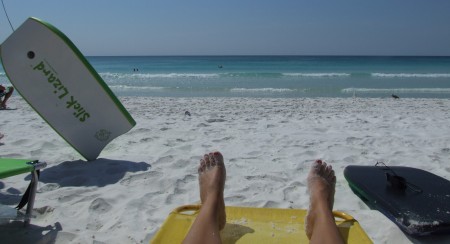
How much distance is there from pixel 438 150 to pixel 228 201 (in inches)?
96.2

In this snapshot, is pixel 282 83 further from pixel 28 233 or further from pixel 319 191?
pixel 28 233

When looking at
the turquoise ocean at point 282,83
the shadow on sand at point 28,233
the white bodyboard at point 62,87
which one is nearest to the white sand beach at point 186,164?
the shadow on sand at point 28,233

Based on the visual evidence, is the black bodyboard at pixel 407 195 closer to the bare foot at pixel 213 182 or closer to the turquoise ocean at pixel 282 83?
the bare foot at pixel 213 182

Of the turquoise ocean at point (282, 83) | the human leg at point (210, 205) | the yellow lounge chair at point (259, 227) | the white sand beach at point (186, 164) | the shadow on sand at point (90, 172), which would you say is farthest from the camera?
the turquoise ocean at point (282, 83)

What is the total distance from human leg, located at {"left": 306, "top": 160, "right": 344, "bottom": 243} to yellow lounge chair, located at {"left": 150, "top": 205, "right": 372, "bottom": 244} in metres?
0.12

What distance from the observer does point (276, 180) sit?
2906 millimetres

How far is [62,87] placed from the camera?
320cm

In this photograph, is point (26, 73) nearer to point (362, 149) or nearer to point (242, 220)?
point (242, 220)

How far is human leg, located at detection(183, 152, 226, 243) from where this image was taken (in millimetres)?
1491

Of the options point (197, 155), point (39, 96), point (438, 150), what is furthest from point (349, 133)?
point (39, 96)

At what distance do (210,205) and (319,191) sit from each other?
637mm

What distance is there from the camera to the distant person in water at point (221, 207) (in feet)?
4.91

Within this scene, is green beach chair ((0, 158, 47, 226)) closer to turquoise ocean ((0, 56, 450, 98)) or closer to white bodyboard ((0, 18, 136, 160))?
white bodyboard ((0, 18, 136, 160))

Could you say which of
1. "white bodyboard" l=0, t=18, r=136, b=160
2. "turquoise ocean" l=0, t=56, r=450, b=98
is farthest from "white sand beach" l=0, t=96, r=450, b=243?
"turquoise ocean" l=0, t=56, r=450, b=98
